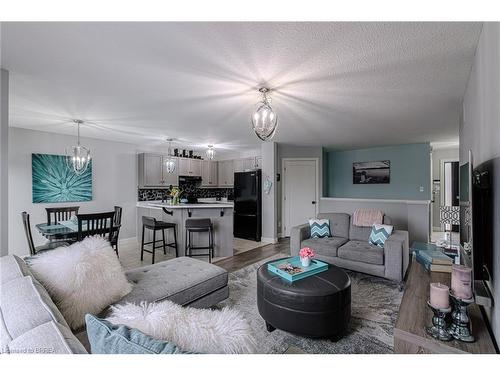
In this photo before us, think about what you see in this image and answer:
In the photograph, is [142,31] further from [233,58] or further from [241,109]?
[241,109]

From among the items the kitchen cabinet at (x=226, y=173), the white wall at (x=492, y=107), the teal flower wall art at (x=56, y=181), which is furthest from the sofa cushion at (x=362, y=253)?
the teal flower wall art at (x=56, y=181)

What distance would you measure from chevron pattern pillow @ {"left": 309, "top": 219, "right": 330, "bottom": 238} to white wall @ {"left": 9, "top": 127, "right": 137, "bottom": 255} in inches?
161

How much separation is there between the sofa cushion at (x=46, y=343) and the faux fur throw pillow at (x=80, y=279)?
0.62 meters

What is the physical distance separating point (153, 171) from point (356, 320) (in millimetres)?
5066

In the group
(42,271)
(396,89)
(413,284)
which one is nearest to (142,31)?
(42,271)

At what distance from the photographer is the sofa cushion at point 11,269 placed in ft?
4.21

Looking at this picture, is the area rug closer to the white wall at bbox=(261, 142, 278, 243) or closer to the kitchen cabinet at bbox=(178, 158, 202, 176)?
the white wall at bbox=(261, 142, 278, 243)

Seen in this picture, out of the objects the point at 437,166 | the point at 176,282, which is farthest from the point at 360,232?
the point at 437,166

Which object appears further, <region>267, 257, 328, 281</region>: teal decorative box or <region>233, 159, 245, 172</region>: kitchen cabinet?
<region>233, 159, 245, 172</region>: kitchen cabinet

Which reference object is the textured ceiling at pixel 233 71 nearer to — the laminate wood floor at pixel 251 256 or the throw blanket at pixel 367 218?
the throw blanket at pixel 367 218

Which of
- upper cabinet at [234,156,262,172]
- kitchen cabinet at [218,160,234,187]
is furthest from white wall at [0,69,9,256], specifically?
kitchen cabinet at [218,160,234,187]

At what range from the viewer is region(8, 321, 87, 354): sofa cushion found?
0.76m

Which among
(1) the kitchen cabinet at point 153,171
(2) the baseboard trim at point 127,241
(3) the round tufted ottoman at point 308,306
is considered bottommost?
(2) the baseboard trim at point 127,241
